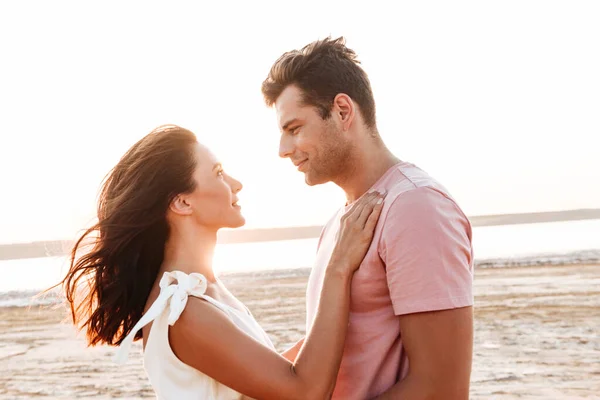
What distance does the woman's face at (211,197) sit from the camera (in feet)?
11.6

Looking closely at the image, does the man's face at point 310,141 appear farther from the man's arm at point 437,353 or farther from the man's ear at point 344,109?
the man's arm at point 437,353

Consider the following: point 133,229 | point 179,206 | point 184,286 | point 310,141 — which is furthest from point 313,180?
point 133,229

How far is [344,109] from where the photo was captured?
3.29 m

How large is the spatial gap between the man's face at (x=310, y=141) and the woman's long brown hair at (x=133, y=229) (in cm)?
58

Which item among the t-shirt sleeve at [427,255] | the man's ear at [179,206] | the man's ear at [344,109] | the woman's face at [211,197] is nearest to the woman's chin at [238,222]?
the woman's face at [211,197]

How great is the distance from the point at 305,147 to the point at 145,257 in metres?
1.10

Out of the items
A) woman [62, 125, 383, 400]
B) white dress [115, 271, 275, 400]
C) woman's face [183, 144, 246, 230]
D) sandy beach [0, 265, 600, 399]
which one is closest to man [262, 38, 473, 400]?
woman [62, 125, 383, 400]

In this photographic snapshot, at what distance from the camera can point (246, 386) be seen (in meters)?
2.99

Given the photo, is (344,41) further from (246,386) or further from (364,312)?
(246,386)

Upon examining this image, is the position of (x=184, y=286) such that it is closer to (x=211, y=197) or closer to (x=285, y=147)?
(x=211, y=197)

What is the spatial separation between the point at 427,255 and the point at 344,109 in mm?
1060

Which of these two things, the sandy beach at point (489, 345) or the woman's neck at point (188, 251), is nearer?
the woman's neck at point (188, 251)

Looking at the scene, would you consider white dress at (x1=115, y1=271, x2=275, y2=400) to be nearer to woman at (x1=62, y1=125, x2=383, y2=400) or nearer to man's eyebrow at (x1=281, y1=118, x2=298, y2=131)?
woman at (x1=62, y1=125, x2=383, y2=400)

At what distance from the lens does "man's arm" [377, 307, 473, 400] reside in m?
2.51
